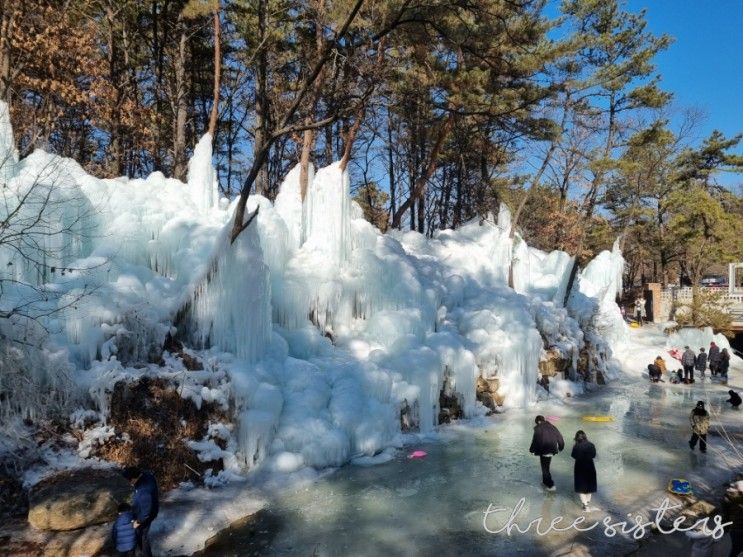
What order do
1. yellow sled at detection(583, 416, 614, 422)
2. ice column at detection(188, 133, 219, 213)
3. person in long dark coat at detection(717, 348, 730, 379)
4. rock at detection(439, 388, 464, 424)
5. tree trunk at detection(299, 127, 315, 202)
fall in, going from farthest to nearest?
person in long dark coat at detection(717, 348, 730, 379)
tree trunk at detection(299, 127, 315, 202)
ice column at detection(188, 133, 219, 213)
yellow sled at detection(583, 416, 614, 422)
rock at detection(439, 388, 464, 424)

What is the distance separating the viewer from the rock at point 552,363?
53.7ft

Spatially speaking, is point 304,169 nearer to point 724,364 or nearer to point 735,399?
point 735,399

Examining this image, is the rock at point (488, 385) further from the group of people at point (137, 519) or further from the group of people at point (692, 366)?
the group of people at point (137, 519)

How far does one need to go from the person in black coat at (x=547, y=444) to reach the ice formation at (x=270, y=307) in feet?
10.5

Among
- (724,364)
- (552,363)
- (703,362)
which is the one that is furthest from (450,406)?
(724,364)

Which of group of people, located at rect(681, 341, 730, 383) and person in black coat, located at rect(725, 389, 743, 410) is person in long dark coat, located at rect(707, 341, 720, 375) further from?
person in black coat, located at rect(725, 389, 743, 410)

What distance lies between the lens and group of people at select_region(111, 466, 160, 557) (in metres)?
5.24

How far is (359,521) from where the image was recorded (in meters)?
6.91

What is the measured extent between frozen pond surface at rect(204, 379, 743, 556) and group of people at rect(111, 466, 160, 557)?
3.10 ft

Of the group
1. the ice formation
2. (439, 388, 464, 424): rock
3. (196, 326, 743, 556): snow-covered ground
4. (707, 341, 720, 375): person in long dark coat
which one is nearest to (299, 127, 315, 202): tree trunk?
the ice formation

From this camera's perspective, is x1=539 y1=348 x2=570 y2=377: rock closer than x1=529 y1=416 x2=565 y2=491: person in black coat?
No

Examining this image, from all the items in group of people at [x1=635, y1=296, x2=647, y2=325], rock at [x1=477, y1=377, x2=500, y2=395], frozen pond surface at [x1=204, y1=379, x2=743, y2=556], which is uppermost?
group of people at [x1=635, y1=296, x2=647, y2=325]

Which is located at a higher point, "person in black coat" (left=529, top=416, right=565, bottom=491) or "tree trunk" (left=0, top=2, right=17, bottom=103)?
"tree trunk" (left=0, top=2, right=17, bottom=103)

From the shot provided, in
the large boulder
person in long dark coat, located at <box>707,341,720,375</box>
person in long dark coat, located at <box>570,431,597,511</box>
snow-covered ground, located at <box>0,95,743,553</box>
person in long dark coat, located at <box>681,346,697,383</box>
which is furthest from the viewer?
person in long dark coat, located at <box>707,341,720,375</box>
